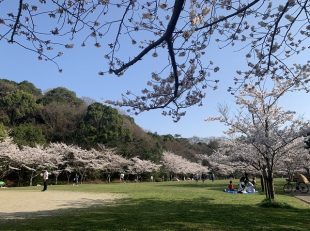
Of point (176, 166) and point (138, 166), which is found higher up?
point (176, 166)

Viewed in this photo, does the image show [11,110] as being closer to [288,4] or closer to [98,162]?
[98,162]

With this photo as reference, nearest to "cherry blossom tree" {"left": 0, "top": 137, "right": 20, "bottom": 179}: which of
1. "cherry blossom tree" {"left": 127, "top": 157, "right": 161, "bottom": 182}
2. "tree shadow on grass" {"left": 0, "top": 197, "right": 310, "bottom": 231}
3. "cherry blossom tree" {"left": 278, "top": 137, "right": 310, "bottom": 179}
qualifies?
"cherry blossom tree" {"left": 127, "top": 157, "right": 161, "bottom": 182}

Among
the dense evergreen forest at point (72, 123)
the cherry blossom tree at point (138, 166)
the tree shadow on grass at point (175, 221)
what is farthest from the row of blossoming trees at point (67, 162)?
the tree shadow on grass at point (175, 221)

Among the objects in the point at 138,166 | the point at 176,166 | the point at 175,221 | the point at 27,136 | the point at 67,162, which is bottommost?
the point at 175,221

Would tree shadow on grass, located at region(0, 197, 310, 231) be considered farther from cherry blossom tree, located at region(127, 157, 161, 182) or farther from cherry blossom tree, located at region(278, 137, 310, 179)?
cherry blossom tree, located at region(127, 157, 161, 182)

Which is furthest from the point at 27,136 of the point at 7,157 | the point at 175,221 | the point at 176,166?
the point at 175,221

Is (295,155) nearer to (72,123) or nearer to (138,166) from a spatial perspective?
(138,166)

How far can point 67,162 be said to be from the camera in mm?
44094

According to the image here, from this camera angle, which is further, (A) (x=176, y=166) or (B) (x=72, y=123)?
(A) (x=176, y=166)

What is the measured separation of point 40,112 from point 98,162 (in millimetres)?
11831

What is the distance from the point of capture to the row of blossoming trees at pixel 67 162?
3712 cm

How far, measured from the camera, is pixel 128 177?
56.4 meters

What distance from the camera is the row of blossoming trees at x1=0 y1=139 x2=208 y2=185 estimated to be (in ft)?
122

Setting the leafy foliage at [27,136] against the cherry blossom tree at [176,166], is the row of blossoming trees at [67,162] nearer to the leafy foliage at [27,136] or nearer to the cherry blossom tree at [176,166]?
the cherry blossom tree at [176,166]
